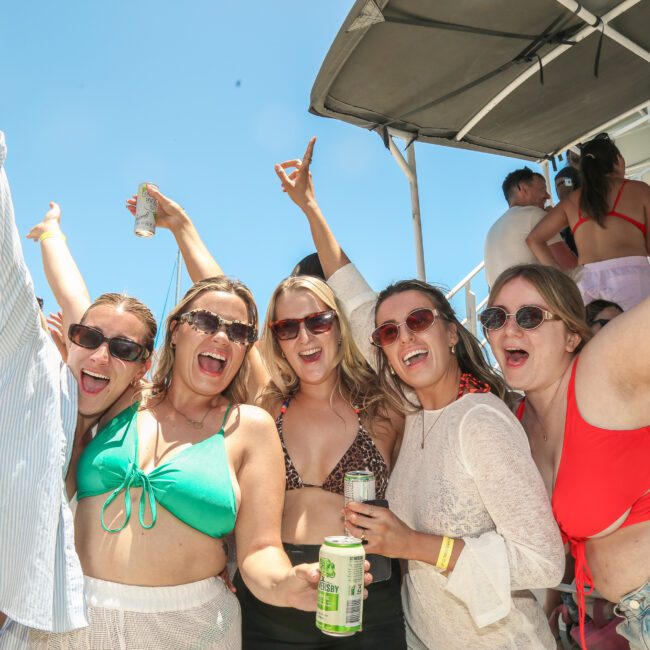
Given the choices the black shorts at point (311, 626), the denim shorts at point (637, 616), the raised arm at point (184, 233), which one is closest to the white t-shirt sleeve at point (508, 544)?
the denim shorts at point (637, 616)

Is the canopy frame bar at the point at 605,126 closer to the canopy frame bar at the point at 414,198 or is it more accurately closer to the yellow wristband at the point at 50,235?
the canopy frame bar at the point at 414,198

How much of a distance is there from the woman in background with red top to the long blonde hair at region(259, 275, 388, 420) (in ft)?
5.51

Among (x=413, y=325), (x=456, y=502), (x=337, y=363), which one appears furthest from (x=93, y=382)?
(x=456, y=502)

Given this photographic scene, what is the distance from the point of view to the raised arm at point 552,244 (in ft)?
13.2

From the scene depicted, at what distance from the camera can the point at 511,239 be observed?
4.45 metres

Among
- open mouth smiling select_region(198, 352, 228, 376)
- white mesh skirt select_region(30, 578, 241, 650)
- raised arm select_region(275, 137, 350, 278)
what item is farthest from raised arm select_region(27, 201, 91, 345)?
white mesh skirt select_region(30, 578, 241, 650)

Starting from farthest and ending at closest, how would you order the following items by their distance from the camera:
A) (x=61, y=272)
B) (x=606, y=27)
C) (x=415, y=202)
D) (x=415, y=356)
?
1. (x=415, y=202)
2. (x=606, y=27)
3. (x=61, y=272)
4. (x=415, y=356)

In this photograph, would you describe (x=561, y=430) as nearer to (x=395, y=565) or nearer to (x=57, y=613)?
(x=395, y=565)

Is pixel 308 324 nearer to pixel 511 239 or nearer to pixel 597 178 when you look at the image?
pixel 597 178

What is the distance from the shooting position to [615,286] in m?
3.47

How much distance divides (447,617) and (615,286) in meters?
2.30

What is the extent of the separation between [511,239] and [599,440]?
2789mm

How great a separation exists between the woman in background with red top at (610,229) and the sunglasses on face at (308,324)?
182 centimetres

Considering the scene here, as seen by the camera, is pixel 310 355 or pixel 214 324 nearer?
pixel 214 324
